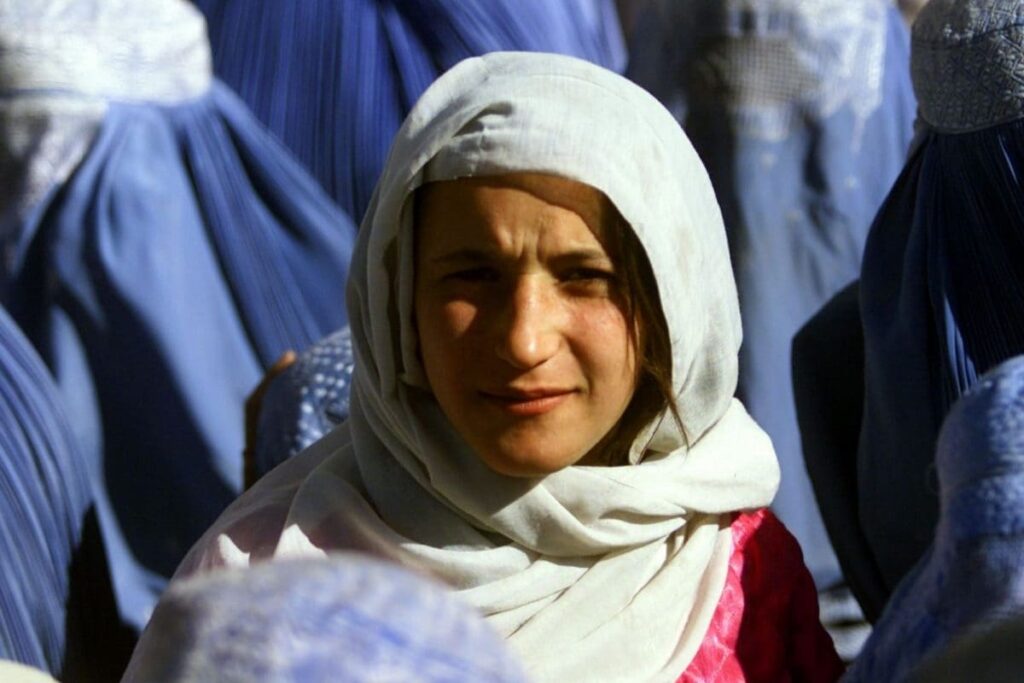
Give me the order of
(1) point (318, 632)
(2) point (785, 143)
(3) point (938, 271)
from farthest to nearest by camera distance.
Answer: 1. (2) point (785, 143)
2. (3) point (938, 271)
3. (1) point (318, 632)

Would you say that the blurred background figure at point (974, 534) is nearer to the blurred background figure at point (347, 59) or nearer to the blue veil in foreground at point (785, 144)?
the blue veil in foreground at point (785, 144)

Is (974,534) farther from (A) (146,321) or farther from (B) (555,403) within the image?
(A) (146,321)

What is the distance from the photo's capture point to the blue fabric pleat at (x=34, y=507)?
80.7 inches

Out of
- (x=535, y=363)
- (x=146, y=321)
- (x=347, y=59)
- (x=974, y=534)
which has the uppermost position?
(x=974, y=534)

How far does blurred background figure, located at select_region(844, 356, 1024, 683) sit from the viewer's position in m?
1.00

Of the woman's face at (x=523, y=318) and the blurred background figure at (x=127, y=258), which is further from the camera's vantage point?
the blurred background figure at (x=127, y=258)

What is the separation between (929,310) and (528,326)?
0.69 m

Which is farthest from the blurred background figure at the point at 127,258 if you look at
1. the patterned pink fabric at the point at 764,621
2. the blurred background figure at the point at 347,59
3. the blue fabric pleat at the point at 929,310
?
the patterned pink fabric at the point at 764,621

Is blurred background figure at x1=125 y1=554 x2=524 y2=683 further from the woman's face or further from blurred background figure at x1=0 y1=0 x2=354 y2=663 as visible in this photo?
blurred background figure at x1=0 y1=0 x2=354 y2=663

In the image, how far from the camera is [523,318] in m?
1.46

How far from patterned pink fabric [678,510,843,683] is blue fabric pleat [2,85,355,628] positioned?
60.5 inches

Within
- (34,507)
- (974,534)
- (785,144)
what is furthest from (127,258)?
(974,534)

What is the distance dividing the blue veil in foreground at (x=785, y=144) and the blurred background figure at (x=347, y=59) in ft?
1.65

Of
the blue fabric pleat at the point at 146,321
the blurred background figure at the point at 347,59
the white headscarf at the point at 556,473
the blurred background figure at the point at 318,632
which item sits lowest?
the blue fabric pleat at the point at 146,321
